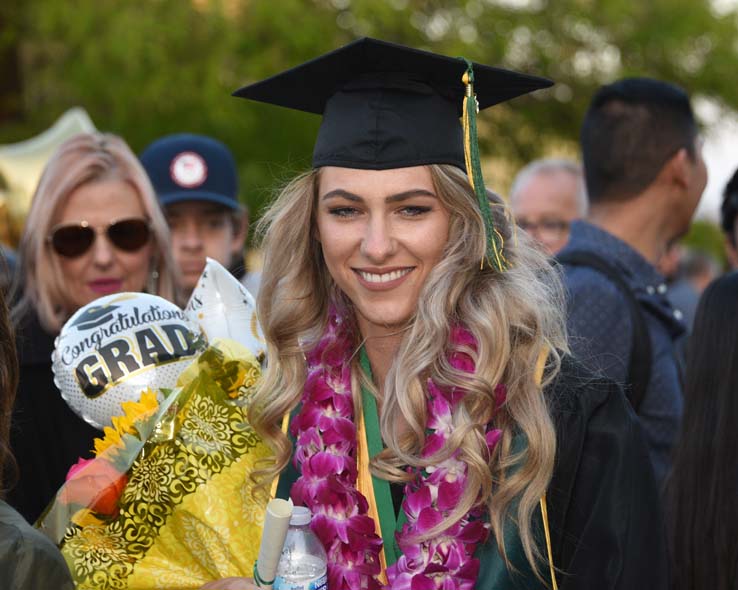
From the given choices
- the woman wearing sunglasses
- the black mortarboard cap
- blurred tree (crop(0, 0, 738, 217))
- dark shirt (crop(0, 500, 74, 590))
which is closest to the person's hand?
dark shirt (crop(0, 500, 74, 590))

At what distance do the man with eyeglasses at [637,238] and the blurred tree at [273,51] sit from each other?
256 inches

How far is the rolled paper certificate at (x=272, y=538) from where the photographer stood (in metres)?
2.30

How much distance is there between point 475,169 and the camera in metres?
2.72

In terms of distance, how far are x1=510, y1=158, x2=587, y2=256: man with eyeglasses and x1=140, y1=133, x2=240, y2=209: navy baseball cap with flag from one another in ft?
5.06

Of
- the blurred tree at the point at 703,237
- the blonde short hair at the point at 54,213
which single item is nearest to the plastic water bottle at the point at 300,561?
the blonde short hair at the point at 54,213

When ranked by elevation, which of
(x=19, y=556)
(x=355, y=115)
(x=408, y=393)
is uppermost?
(x=355, y=115)

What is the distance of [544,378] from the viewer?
A: 262cm

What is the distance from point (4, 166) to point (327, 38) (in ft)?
13.0

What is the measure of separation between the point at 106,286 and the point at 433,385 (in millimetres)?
1679

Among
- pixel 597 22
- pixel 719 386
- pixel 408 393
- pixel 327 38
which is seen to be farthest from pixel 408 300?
pixel 597 22

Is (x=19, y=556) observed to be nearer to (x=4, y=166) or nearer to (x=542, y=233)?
(x=542, y=233)

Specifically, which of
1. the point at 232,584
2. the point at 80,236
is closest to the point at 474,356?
the point at 232,584

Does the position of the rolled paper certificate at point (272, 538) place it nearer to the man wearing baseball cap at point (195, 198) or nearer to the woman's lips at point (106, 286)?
the woman's lips at point (106, 286)

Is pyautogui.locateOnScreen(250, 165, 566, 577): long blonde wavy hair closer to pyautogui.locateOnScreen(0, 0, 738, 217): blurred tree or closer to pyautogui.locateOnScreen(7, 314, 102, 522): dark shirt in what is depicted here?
pyautogui.locateOnScreen(7, 314, 102, 522): dark shirt
